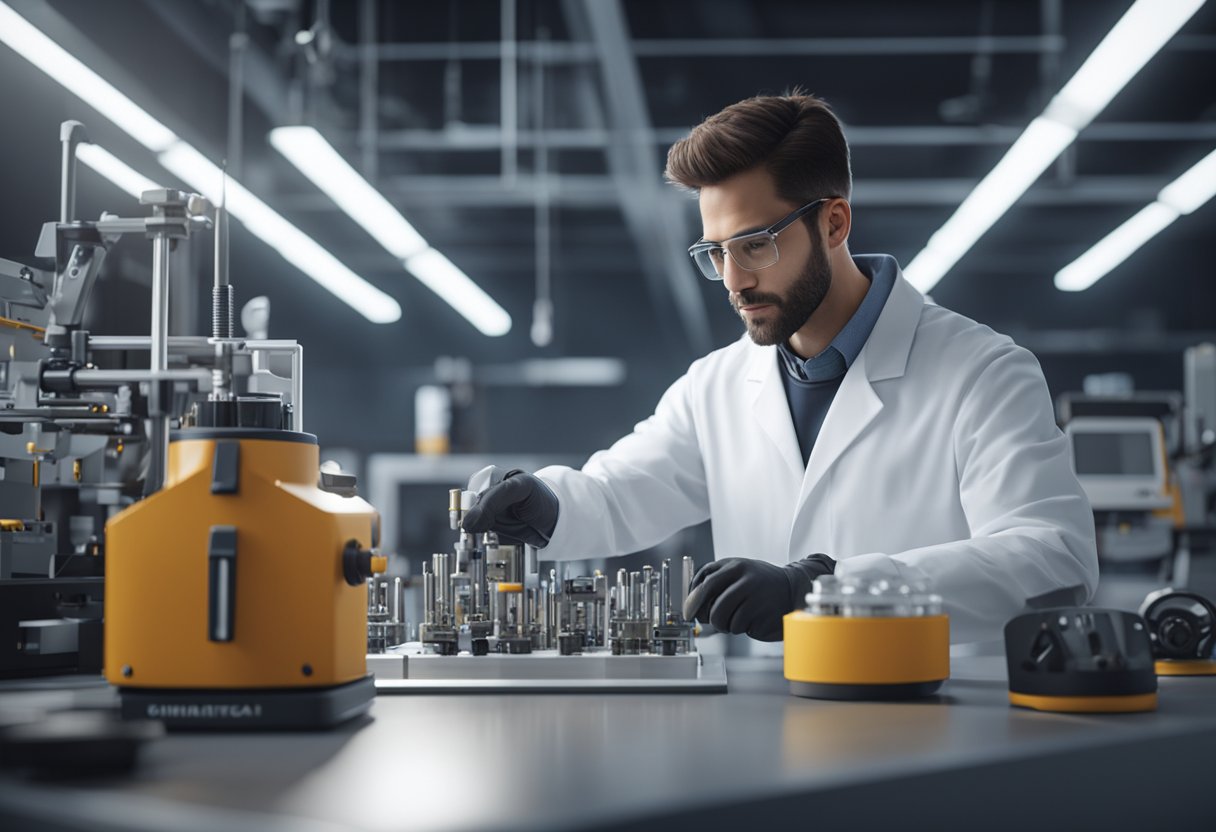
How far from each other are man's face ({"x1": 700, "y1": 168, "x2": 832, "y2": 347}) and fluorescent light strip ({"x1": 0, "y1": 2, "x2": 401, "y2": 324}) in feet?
2.71

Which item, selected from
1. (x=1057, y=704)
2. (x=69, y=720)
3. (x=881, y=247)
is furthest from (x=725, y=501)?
(x=881, y=247)

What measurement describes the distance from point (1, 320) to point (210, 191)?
2.89 meters

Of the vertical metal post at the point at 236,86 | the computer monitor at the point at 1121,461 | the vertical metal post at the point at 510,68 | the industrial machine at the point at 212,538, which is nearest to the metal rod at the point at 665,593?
the industrial machine at the point at 212,538

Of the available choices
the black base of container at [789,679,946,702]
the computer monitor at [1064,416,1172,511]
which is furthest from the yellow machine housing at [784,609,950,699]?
the computer monitor at [1064,416,1172,511]

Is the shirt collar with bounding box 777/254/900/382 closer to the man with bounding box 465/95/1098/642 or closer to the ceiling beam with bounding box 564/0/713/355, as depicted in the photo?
the man with bounding box 465/95/1098/642

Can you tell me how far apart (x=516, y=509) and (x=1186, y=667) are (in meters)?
1.02

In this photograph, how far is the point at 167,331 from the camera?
4.16 ft

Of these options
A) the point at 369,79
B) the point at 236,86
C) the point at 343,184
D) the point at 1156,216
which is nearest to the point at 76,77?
the point at 343,184

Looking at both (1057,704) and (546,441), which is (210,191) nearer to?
(1057,704)

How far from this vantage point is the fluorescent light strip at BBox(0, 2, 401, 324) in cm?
262

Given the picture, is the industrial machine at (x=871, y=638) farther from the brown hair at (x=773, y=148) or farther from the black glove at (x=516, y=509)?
the brown hair at (x=773, y=148)

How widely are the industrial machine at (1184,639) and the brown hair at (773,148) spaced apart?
3.00 ft

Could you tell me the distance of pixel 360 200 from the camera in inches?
180

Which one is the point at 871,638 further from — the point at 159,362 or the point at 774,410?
the point at 774,410
